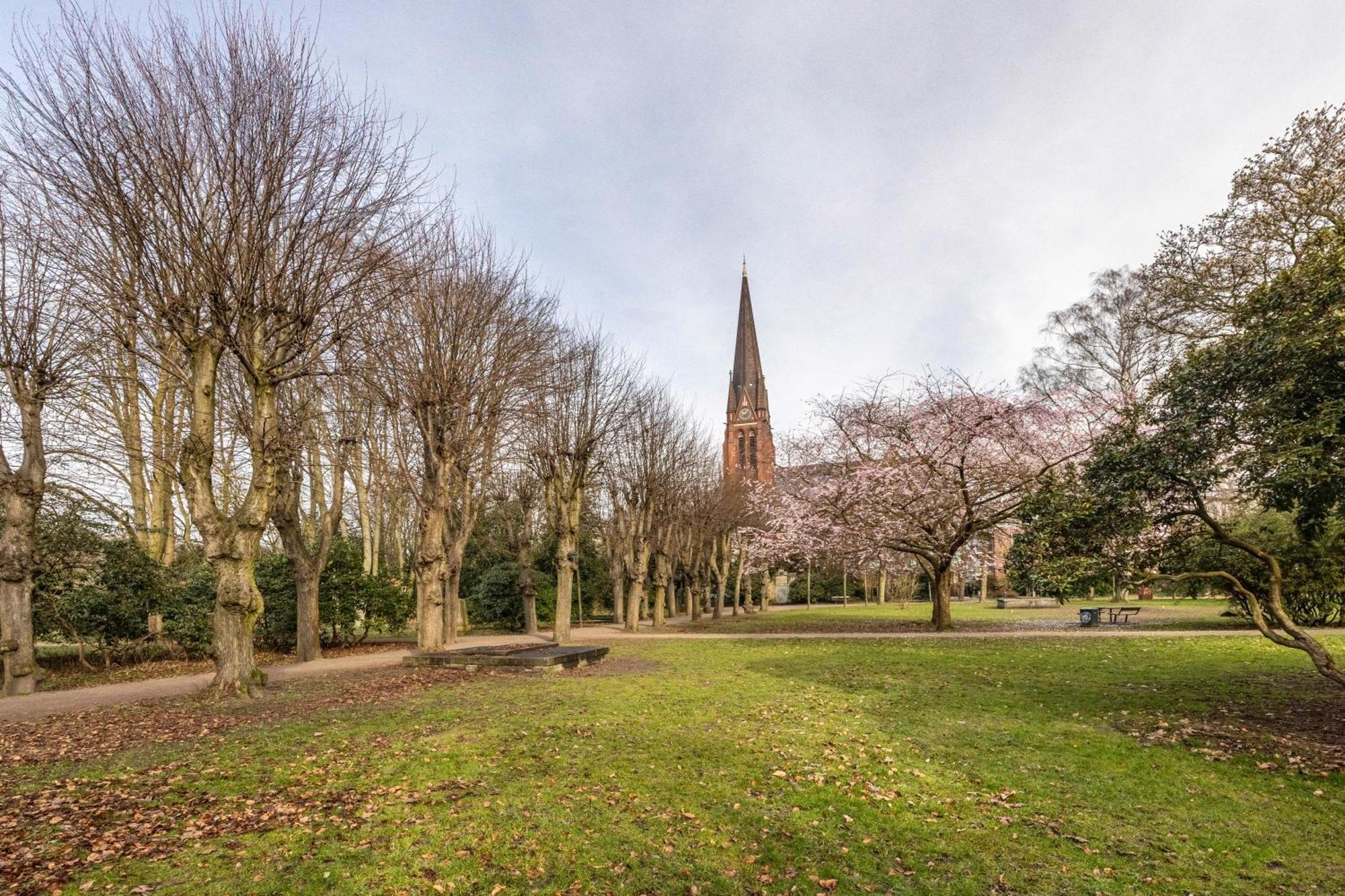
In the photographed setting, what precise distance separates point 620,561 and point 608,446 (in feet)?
21.9

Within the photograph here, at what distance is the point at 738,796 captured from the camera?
5453mm

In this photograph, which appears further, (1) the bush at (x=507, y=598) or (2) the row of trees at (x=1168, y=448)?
(1) the bush at (x=507, y=598)

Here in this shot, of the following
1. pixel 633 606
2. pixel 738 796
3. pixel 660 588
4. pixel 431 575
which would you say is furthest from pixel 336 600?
pixel 738 796

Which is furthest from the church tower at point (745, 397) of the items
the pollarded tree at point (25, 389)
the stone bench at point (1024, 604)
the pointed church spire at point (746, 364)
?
the pollarded tree at point (25, 389)

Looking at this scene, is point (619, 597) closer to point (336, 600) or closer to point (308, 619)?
point (336, 600)

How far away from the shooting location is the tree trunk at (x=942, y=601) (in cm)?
2055

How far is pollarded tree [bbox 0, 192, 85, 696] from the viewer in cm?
1049

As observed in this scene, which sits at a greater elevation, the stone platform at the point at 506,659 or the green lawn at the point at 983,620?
the stone platform at the point at 506,659

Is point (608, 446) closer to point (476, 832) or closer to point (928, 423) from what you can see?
point (928, 423)

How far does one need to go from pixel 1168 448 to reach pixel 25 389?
16.5m

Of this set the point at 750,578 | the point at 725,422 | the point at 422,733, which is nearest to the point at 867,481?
the point at 422,733

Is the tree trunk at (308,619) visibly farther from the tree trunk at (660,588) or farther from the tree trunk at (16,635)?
the tree trunk at (660,588)

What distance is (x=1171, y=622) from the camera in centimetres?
2108

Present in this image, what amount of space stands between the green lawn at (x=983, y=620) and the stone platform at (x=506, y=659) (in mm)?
9933
